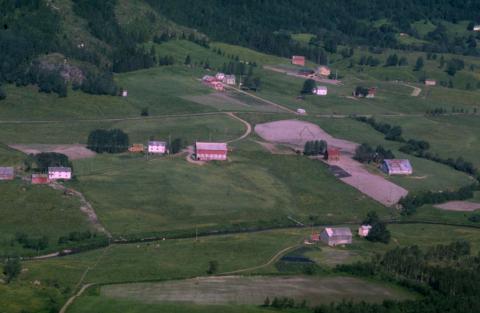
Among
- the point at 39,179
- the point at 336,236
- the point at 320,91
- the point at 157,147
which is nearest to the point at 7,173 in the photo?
the point at 39,179

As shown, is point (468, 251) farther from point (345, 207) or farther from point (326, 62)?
point (326, 62)

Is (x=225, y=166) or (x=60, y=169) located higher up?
(x=60, y=169)

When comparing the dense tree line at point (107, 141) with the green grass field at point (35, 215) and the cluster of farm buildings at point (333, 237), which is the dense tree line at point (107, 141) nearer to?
the green grass field at point (35, 215)

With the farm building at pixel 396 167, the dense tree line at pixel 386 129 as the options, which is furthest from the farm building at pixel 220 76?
the farm building at pixel 396 167

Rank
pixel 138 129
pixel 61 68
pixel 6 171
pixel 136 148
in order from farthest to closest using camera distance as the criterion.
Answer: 1. pixel 61 68
2. pixel 138 129
3. pixel 136 148
4. pixel 6 171

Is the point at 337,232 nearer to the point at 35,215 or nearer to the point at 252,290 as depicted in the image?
the point at 252,290
